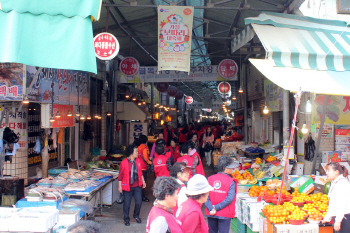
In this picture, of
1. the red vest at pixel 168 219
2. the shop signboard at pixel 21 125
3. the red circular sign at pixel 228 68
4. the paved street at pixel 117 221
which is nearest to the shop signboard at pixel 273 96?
the red circular sign at pixel 228 68

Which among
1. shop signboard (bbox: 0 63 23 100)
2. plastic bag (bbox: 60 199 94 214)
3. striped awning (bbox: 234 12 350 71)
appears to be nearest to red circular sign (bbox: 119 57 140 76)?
shop signboard (bbox: 0 63 23 100)

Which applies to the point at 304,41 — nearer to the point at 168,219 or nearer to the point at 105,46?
the point at 105,46

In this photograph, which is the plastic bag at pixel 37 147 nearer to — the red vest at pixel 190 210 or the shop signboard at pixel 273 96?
the red vest at pixel 190 210

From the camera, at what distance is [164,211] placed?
10.0 feet

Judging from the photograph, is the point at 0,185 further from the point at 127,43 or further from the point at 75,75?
the point at 127,43

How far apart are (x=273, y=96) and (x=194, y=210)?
27.7 feet

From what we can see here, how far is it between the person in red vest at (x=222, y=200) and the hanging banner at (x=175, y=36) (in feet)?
15.7

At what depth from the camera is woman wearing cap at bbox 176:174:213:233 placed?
3.34 m

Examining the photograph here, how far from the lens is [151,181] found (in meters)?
11.8

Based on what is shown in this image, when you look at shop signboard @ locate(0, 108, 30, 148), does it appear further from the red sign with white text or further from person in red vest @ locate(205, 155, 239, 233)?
person in red vest @ locate(205, 155, 239, 233)

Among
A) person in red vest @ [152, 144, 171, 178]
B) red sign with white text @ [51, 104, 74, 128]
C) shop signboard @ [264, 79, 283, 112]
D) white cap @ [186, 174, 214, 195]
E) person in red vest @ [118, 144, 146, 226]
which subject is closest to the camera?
white cap @ [186, 174, 214, 195]

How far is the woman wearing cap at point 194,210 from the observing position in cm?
334

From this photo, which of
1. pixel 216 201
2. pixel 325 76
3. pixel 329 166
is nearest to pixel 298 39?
pixel 325 76

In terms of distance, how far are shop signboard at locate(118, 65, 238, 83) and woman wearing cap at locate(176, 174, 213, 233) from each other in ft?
32.9
